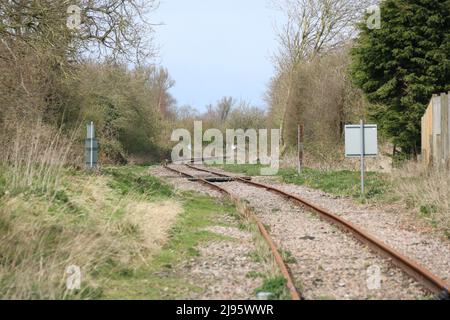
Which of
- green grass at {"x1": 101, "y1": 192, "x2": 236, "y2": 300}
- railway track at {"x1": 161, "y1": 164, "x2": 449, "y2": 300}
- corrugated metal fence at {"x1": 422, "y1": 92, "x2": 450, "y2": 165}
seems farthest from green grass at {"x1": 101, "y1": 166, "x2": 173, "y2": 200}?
corrugated metal fence at {"x1": 422, "y1": 92, "x2": 450, "y2": 165}

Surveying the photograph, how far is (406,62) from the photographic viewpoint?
24.3 meters

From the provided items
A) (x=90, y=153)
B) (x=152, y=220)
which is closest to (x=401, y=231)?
(x=152, y=220)

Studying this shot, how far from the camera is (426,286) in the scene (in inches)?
256

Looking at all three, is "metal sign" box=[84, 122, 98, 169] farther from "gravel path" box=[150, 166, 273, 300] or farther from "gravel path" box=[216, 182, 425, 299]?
"gravel path" box=[150, 166, 273, 300]

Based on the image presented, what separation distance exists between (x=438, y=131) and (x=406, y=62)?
8514mm

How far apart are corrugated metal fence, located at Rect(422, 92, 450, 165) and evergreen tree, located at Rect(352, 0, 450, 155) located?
490 cm

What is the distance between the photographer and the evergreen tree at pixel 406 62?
23.3 m

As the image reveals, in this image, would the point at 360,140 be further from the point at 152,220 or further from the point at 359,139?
the point at 152,220

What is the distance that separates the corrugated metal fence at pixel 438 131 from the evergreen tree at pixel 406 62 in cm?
490

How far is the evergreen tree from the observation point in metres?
23.3

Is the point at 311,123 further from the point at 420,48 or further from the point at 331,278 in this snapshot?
the point at 331,278

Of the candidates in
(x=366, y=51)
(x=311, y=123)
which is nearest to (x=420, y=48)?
(x=366, y=51)

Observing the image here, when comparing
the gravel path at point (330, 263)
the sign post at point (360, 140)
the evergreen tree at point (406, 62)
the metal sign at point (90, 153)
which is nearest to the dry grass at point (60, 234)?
the gravel path at point (330, 263)
